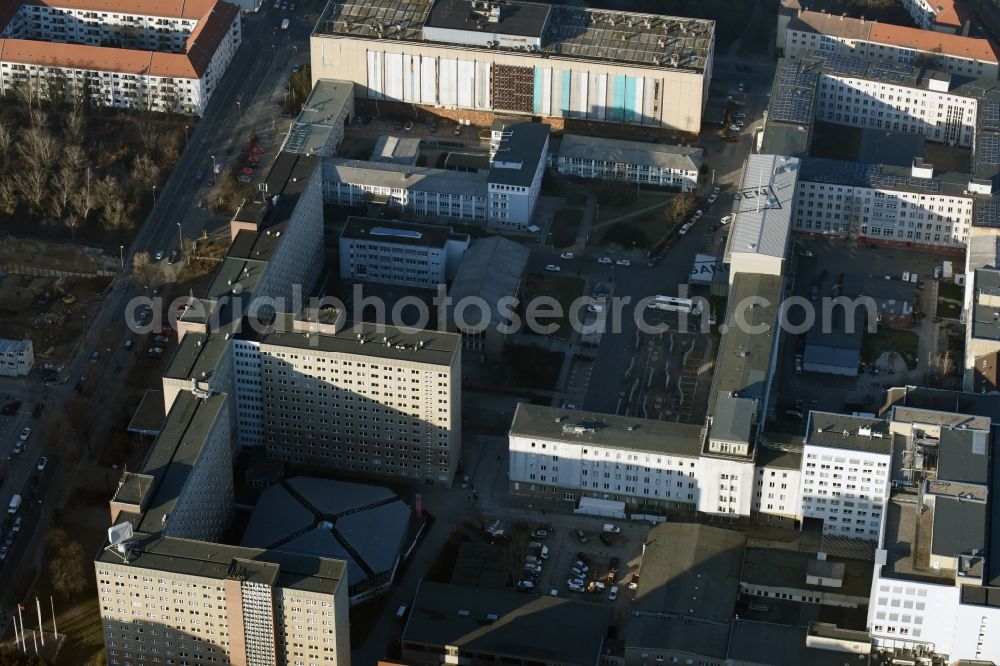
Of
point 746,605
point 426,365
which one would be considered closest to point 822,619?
point 746,605

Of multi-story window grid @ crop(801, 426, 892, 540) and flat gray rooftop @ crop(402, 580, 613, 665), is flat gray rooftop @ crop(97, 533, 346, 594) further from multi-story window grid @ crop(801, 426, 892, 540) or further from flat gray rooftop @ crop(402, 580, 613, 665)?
multi-story window grid @ crop(801, 426, 892, 540)

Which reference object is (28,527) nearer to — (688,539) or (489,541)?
(489,541)

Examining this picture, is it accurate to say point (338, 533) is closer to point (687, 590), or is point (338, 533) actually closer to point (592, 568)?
point (592, 568)

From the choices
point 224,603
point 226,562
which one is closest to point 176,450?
point 226,562

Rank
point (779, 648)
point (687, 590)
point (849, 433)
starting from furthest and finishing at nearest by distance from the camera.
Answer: point (849, 433) < point (687, 590) < point (779, 648)

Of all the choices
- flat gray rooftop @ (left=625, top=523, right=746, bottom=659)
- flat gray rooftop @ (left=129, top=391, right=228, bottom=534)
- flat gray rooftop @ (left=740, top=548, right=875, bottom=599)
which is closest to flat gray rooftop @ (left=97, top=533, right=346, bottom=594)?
flat gray rooftop @ (left=129, top=391, right=228, bottom=534)
